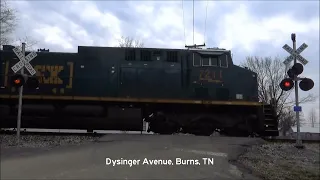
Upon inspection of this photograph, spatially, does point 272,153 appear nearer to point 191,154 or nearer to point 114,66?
point 191,154

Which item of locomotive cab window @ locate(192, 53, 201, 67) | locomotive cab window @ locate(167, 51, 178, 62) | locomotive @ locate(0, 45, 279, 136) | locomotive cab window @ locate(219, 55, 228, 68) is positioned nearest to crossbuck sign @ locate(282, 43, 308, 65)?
locomotive @ locate(0, 45, 279, 136)

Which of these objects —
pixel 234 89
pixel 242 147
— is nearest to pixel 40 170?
pixel 242 147

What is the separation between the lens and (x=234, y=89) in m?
14.0

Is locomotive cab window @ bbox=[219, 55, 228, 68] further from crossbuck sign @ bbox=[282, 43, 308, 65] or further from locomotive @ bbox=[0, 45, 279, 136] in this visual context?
crossbuck sign @ bbox=[282, 43, 308, 65]

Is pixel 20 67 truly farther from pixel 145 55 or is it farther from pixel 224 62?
pixel 224 62

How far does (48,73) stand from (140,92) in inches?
158

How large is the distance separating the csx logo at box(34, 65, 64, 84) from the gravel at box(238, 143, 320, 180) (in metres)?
8.53

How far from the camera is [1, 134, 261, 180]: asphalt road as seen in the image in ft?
19.9

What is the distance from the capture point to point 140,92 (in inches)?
540

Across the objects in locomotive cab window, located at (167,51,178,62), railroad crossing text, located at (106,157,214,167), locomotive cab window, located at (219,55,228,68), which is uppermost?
locomotive cab window, located at (167,51,178,62)

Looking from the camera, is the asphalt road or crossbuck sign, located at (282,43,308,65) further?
crossbuck sign, located at (282,43,308,65)

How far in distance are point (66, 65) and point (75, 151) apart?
6833 millimetres

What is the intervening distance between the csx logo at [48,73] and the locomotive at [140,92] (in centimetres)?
4

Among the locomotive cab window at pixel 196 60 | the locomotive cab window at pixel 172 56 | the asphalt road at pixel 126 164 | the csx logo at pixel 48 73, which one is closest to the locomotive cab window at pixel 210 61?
the locomotive cab window at pixel 196 60
